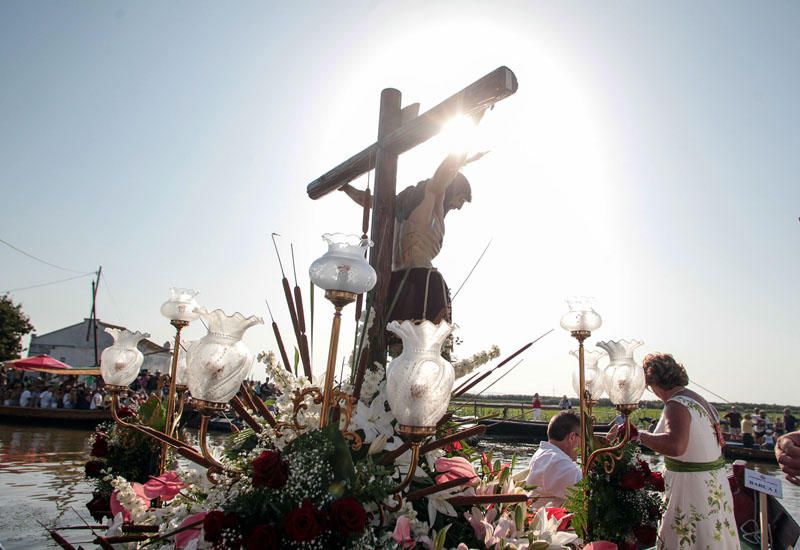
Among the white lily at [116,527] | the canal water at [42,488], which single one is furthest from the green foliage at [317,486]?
the canal water at [42,488]

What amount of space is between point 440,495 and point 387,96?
234cm

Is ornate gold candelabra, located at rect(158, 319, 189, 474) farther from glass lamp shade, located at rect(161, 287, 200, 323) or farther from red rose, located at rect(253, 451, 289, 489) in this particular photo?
red rose, located at rect(253, 451, 289, 489)

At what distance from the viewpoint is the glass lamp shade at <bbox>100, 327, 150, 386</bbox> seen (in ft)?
8.32

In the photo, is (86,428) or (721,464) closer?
(721,464)

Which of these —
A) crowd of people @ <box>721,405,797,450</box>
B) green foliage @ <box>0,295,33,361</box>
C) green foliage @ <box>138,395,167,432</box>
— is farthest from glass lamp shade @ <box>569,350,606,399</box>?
green foliage @ <box>0,295,33,361</box>

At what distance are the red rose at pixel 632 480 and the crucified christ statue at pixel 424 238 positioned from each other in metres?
1.19

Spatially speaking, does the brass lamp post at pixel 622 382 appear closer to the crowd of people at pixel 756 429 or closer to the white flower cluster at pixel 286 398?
the white flower cluster at pixel 286 398

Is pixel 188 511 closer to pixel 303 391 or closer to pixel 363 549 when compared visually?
→ pixel 303 391

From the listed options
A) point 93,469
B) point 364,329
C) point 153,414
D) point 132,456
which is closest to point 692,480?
point 364,329

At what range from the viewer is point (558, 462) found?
3.81 meters

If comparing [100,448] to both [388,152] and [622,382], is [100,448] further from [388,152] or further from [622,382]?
[622,382]

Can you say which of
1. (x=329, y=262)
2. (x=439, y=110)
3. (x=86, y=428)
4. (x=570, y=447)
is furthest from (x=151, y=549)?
(x=86, y=428)

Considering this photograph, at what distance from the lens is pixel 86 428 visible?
60.2 feet

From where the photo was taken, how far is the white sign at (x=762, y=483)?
333 centimetres
